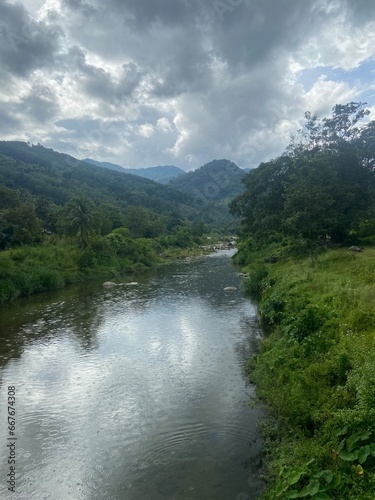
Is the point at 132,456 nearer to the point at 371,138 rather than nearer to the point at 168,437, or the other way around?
the point at 168,437

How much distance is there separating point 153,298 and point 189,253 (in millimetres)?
50946

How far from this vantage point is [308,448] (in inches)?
332

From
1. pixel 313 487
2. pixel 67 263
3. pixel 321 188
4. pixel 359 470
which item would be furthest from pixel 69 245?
pixel 359 470

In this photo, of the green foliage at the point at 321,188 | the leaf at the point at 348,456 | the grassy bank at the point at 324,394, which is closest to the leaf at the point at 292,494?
the grassy bank at the point at 324,394

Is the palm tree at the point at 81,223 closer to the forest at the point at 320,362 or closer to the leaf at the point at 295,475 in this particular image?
the forest at the point at 320,362

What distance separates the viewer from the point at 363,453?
22.1 ft

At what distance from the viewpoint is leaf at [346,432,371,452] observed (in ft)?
23.3

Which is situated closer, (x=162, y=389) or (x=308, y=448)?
(x=308, y=448)

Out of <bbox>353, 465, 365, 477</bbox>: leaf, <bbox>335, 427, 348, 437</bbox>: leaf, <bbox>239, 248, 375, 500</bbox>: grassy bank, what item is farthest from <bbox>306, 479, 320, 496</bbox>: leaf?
<bbox>335, 427, 348, 437</bbox>: leaf

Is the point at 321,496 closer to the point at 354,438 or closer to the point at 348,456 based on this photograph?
the point at 348,456

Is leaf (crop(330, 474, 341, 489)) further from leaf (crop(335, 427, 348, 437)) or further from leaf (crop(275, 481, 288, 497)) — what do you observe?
leaf (crop(335, 427, 348, 437))

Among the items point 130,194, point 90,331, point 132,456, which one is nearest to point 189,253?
point 90,331

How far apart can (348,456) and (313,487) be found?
2.93ft

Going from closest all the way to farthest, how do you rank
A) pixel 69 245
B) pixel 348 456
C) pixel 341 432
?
pixel 348 456, pixel 341 432, pixel 69 245
